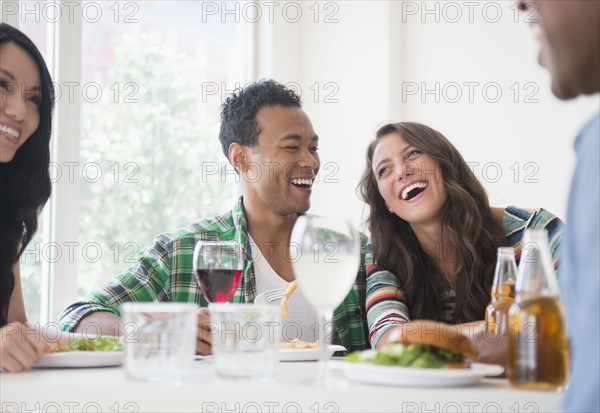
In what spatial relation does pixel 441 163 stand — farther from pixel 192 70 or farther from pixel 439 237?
pixel 192 70

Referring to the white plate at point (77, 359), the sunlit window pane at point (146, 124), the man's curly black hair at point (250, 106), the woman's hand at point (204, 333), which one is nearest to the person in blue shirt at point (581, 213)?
the white plate at point (77, 359)

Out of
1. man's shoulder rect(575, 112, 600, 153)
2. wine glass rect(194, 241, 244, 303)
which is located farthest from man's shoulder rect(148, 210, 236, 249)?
man's shoulder rect(575, 112, 600, 153)

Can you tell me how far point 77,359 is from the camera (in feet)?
4.65

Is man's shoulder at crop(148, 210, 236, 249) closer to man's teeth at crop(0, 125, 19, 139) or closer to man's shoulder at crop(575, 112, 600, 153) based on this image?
man's teeth at crop(0, 125, 19, 139)

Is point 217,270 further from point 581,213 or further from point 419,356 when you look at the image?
point 581,213

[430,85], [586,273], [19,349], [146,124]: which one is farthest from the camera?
[430,85]

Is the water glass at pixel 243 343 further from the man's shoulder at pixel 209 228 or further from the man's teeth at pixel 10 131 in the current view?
the man's shoulder at pixel 209 228

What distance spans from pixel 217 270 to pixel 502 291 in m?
0.52

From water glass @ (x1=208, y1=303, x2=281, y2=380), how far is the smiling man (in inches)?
48.3

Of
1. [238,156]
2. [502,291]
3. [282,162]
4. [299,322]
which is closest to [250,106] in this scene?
[238,156]

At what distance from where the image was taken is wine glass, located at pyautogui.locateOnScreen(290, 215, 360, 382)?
1.17 meters

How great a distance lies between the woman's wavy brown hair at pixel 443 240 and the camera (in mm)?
2492

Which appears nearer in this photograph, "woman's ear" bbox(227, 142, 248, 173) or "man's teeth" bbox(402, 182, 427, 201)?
"man's teeth" bbox(402, 182, 427, 201)

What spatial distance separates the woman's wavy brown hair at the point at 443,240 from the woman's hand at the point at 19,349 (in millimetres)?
1349
